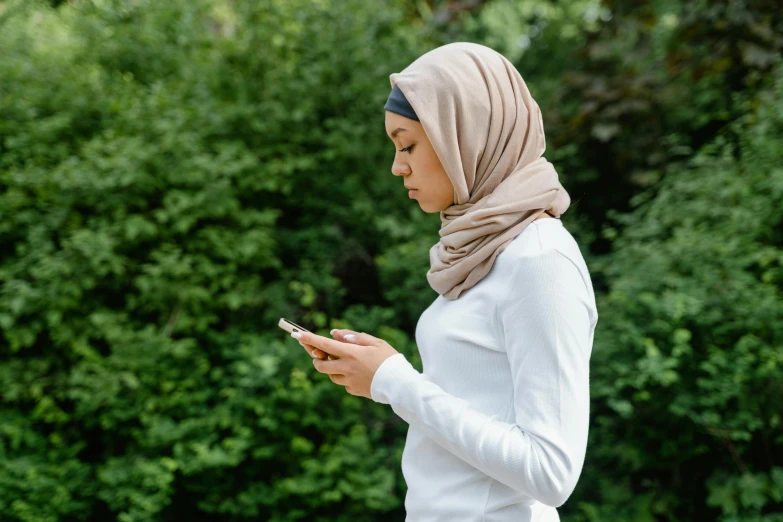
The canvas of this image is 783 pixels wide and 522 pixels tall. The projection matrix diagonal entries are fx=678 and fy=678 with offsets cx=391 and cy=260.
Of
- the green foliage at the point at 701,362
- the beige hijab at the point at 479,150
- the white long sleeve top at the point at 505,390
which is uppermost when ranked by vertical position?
the beige hijab at the point at 479,150

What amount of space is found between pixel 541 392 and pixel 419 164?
529 mm

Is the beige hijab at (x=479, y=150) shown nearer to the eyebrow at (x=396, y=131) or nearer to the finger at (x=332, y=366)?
the eyebrow at (x=396, y=131)

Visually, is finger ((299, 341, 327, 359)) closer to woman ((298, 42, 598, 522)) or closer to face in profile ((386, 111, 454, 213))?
woman ((298, 42, 598, 522))

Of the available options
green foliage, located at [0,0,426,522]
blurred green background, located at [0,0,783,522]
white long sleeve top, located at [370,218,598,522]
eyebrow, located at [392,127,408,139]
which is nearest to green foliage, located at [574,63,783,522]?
blurred green background, located at [0,0,783,522]

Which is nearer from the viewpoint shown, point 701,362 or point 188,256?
point 701,362

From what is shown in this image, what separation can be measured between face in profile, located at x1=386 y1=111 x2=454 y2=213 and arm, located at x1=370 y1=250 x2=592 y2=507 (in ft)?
0.92

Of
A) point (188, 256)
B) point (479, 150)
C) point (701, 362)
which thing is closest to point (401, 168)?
point (479, 150)

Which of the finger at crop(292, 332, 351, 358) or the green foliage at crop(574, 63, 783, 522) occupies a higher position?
the finger at crop(292, 332, 351, 358)

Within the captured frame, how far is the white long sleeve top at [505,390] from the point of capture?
1169 mm

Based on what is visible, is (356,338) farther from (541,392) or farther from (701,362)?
(701,362)

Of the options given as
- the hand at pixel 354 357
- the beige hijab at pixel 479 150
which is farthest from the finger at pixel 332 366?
the beige hijab at pixel 479 150

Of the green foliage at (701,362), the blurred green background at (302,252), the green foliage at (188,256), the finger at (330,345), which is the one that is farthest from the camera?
the green foliage at (188,256)

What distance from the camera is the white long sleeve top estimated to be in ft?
3.84

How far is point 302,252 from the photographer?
16.6ft
